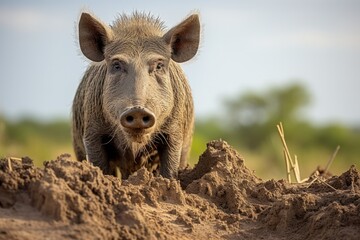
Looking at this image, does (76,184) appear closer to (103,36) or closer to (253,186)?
(253,186)

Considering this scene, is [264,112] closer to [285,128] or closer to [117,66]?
[285,128]

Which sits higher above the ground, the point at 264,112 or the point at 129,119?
the point at 264,112

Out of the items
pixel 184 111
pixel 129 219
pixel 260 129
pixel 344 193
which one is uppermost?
pixel 260 129

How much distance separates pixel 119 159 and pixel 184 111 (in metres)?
1.01

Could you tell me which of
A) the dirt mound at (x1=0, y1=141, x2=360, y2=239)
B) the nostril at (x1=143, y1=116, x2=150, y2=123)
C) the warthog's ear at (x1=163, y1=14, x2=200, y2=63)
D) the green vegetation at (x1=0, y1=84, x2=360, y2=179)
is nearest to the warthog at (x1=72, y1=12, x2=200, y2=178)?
the warthog's ear at (x1=163, y1=14, x2=200, y2=63)

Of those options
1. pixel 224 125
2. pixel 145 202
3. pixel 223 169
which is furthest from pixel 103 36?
pixel 224 125

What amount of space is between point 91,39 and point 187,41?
1.17 metres

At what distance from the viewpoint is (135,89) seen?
364 inches

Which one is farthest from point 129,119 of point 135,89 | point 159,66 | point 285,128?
point 285,128

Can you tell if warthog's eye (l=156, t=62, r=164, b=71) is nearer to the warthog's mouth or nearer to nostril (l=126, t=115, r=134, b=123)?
the warthog's mouth

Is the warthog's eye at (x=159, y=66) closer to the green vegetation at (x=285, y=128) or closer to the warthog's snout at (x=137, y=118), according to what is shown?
the warthog's snout at (x=137, y=118)

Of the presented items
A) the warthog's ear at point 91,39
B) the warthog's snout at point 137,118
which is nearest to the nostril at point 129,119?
the warthog's snout at point 137,118

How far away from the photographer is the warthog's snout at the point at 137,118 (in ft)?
29.1

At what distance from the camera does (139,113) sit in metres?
8.88
